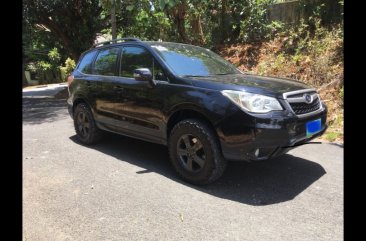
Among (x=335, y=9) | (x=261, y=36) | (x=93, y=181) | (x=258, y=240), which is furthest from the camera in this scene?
(x=261, y=36)

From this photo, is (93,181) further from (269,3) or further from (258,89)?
(269,3)

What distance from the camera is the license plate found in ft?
13.3

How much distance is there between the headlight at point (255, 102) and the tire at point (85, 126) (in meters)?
2.99

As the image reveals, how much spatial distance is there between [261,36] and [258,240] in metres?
9.37

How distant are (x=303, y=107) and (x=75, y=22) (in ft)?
41.8

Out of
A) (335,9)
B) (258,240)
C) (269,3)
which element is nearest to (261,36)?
(269,3)

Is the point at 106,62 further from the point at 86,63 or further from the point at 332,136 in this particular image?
the point at 332,136

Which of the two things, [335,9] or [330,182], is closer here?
[330,182]

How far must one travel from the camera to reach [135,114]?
5000 millimetres

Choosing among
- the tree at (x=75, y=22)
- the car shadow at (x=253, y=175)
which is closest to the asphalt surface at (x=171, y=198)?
the car shadow at (x=253, y=175)

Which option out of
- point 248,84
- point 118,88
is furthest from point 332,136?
point 118,88

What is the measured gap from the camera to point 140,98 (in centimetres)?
487

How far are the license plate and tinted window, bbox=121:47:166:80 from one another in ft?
6.12
